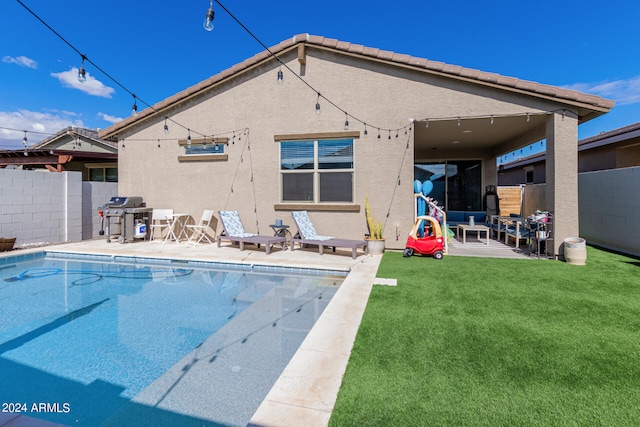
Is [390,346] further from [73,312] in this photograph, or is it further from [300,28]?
[300,28]

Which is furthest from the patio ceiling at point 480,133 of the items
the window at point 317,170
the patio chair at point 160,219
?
the patio chair at point 160,219

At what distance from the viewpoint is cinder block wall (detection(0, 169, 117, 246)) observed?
8.78 meters

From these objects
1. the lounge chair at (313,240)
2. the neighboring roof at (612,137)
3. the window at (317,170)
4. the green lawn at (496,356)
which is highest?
Answer: the neighboring roof at (612,137)

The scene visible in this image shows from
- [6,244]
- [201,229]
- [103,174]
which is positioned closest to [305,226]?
[201,229]

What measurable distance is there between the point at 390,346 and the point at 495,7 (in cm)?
1383

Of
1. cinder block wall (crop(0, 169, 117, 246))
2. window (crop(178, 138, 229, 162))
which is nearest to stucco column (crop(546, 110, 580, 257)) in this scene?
window (crop(178, 138, 229, 162))

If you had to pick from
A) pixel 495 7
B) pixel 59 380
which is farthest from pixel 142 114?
pixel 495 7

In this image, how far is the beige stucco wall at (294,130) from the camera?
27.0 ft

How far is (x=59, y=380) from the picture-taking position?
299 cm

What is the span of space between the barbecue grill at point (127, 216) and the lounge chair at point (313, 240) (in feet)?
17.4

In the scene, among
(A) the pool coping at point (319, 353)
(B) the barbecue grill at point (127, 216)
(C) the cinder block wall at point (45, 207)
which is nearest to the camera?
(A) the pool coping at point (319, 353)

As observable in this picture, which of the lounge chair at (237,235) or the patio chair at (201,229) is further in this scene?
the patio chair at (201,229)

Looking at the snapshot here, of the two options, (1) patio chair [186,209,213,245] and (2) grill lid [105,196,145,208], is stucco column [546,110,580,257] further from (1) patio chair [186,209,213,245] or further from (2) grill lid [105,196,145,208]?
(2) grill lid [105,196,145,208]

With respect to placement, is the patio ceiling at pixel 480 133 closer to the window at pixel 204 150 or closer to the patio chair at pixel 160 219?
the window at pixel 204 150
